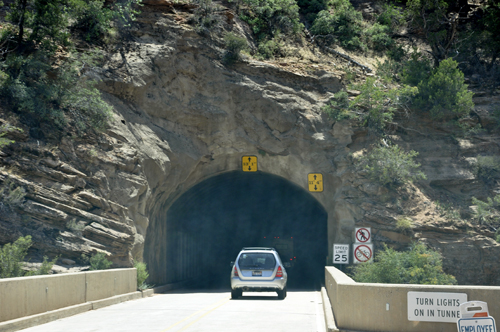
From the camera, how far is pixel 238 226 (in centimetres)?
4109

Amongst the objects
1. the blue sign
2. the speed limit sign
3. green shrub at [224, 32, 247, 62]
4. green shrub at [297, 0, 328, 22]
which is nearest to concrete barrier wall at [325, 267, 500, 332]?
the blue sign

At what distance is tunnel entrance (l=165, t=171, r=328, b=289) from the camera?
30.8 meters

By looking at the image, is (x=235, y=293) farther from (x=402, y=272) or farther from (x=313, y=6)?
(x=313, y=6)

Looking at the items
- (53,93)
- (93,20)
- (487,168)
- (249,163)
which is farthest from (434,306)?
(93,20)

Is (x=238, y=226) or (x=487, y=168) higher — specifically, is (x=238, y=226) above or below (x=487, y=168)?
below

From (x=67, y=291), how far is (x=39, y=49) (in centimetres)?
1345

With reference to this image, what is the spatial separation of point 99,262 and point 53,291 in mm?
6050

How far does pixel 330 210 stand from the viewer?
27.4m

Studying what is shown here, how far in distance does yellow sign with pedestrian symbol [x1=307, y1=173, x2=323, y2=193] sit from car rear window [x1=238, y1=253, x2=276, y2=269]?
9232 mm

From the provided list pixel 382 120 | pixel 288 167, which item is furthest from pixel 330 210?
pixel 382 120

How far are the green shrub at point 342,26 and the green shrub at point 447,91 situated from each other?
287 inches

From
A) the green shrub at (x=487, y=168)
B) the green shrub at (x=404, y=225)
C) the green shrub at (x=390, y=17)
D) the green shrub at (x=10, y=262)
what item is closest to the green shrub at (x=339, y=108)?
the green shrub at (x=404, y=225)

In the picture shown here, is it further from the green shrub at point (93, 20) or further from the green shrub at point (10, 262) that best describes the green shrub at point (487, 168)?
the green shrub at point (10, 262)

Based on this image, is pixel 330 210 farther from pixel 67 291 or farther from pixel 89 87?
pixel 67 291
